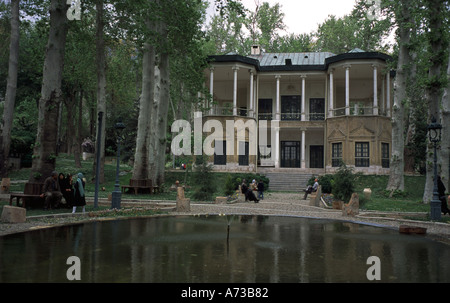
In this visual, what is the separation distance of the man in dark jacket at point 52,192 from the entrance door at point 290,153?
24.8m

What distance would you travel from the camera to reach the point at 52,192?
11914 mm

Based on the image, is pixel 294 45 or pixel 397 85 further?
pixel 294 45

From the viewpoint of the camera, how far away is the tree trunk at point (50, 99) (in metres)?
12.4

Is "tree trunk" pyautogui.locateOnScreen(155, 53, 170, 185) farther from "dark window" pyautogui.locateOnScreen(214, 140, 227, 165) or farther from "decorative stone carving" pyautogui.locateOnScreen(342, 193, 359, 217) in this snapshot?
"decorative stone carving" pyautogui.locateOnScreen(342, 193, 359, 217)

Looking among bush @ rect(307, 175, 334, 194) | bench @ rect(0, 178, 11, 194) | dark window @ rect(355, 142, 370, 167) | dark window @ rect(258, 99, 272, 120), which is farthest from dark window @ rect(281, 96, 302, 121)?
bench @ rect(0, 178, 11, 194)

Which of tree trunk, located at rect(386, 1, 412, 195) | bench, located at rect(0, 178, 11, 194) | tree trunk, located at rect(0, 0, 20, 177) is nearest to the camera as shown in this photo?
bench, located at rect(0, 178, 11, 194)

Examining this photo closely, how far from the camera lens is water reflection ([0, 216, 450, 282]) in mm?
4703

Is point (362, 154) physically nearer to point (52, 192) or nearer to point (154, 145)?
point (154, 145)

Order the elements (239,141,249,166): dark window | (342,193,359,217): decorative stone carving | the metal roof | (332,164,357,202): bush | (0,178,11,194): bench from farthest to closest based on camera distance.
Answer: the metal roof < (239,141,249,166): dark window < (0,178,11,194): bench < (332,164,357,202): bush < (342,193,359,217): decorative stone carving

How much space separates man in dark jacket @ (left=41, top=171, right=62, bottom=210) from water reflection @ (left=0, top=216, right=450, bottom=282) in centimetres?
318

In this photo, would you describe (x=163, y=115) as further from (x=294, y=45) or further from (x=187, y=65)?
(x=294, y=45)

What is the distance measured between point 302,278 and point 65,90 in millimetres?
34247

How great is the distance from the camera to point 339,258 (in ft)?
19.6
